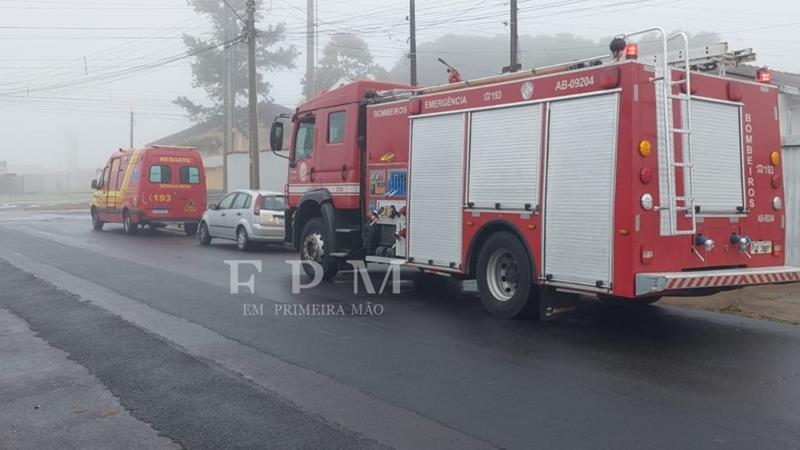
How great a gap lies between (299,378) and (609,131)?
3.84 metres

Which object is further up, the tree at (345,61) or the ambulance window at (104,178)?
the tree at (345,61)

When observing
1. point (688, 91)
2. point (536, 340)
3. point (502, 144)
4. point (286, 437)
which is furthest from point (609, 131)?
point (286, 437)

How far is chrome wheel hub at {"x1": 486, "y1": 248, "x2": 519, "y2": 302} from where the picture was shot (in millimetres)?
9391

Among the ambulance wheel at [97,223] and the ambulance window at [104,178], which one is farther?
the ambulance wheel at [97,223]

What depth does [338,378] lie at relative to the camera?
22.2 feet

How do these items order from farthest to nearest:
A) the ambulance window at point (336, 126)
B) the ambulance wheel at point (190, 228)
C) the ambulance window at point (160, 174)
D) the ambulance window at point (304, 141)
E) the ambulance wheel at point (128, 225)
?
the ambulance wheel at point (190, 228)
the ambulance wheel at point (128, 225)
the ambulance window at point (160, 174)
the ambulance window at point (304, 141)
the ambulance window at point (336, 126)

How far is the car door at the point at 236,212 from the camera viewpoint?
18719 mm

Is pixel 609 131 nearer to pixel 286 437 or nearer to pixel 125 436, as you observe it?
pixel 286 437

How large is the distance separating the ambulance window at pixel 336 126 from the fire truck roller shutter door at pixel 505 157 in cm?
319

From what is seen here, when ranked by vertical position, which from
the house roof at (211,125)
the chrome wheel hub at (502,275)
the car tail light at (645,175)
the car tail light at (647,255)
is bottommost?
the chrome wheel hub at (502,275)

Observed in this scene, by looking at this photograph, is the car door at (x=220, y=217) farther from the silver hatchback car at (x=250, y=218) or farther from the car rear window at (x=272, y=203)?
the car rear window at (x=272, y=203)

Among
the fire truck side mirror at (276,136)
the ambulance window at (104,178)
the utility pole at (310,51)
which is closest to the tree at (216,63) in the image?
the utility pole at (310,51)

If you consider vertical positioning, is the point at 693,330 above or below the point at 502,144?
below

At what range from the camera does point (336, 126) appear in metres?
12.6
